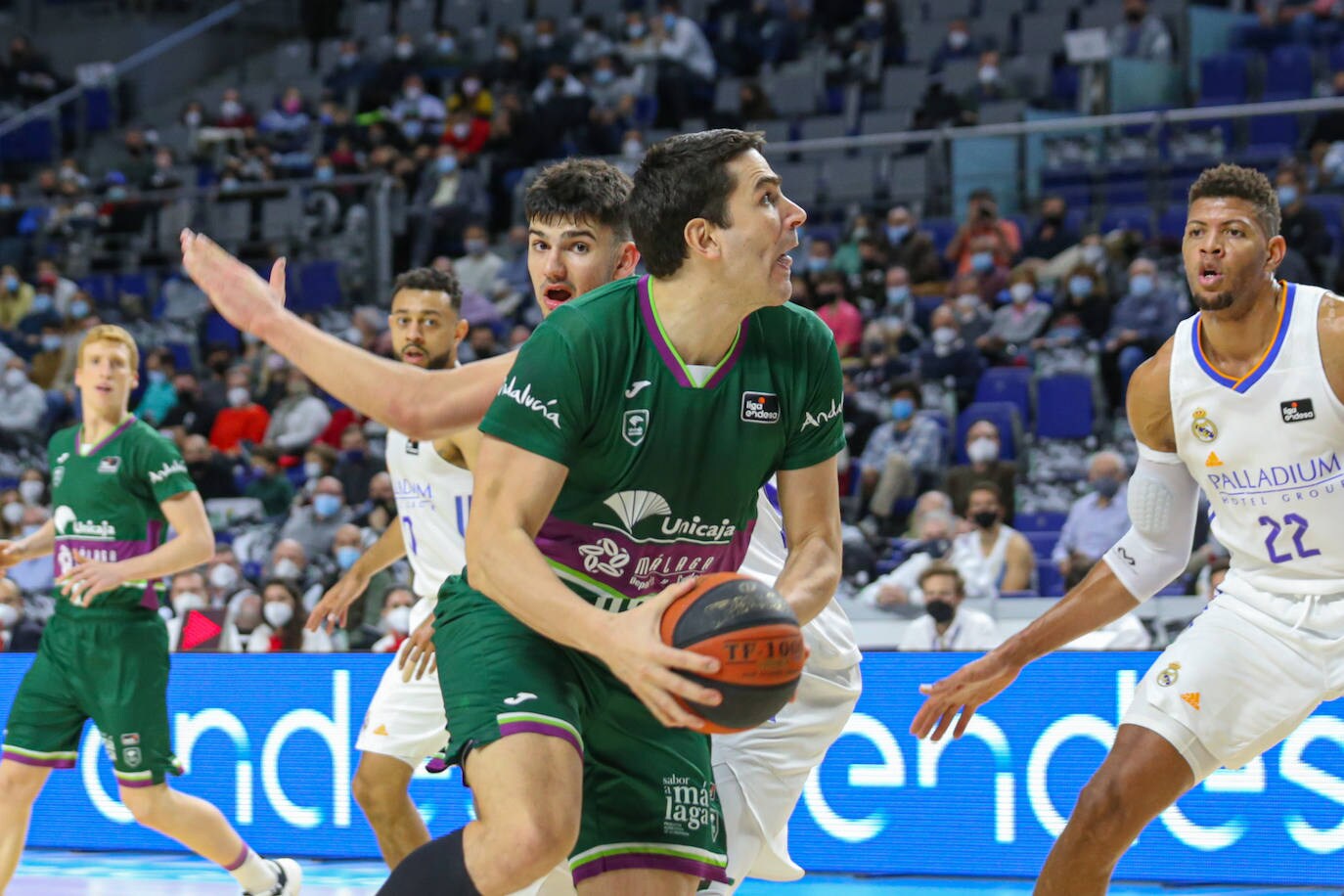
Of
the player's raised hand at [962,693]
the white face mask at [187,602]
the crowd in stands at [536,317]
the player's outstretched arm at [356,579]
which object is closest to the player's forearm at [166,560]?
the player's outstretched arm at [356,579]

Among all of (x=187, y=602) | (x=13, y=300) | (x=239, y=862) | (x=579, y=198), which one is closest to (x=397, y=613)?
(x=187, y=602)

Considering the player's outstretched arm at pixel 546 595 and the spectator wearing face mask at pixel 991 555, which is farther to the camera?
the spectator wearing face mask at pixel 991 555

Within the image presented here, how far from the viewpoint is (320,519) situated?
13.5m

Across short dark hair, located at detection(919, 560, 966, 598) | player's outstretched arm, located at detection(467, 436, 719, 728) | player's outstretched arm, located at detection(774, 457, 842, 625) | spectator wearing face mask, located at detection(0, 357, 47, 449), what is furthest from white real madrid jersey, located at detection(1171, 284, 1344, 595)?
spectator wearing face mask, located at detection(0, 357, 47, 449)

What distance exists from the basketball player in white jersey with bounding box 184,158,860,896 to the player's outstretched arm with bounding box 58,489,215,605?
2898mm

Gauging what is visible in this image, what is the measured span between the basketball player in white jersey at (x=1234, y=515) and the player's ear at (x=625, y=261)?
150 centimetres

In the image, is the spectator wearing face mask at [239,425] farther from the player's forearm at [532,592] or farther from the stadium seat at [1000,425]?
the player's forearm at [532,592]

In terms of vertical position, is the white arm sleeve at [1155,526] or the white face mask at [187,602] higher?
the white arm sleeve at [1155,526]

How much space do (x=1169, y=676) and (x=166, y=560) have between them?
4147 millimetres

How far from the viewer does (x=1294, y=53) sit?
1581cm

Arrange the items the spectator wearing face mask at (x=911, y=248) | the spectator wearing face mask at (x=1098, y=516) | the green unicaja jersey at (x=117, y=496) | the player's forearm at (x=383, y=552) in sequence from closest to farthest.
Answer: the player's forearm at (x=383, y=552) < the green unicaja jersey at (x=117, y=496) < the spectator wearing face mask at (x=1098, y=516) < the spectator wearing face mask at (x=911, y=248)

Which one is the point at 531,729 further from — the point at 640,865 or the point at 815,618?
the point at 815,618

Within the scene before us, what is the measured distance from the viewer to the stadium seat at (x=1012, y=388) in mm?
12977

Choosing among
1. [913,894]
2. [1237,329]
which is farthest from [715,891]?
[913,894]
